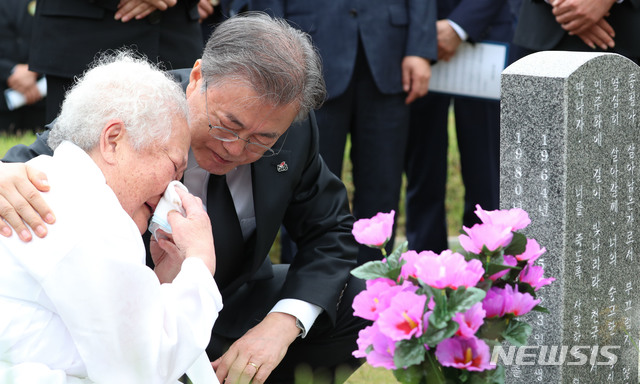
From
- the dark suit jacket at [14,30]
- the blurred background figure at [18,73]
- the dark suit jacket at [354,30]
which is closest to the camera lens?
the dark suit jacket at [354,30]

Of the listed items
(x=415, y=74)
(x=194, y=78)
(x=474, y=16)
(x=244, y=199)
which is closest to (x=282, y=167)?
(x=244, y=199)

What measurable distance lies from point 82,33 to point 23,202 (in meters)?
2.09

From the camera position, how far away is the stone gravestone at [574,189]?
3320 millimetres

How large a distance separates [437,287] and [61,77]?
9.37 feet

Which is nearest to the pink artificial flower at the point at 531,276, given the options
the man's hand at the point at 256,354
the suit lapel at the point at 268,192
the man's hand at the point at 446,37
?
the man's hand at the point at 256,354

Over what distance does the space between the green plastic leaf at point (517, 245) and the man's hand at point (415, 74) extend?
2.79 m

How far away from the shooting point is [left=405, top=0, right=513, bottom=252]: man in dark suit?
19.4 feet

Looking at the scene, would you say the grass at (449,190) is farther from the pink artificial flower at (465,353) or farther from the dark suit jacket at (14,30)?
the pink artificial flower at (465,353)

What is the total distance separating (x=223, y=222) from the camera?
371cm

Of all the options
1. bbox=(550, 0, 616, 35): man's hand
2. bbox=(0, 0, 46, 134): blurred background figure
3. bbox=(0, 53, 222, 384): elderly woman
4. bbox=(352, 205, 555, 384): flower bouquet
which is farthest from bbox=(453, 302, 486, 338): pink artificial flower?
bbox=(0, 0, 46, 134): blurred background figure

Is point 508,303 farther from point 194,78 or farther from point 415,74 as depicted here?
point 415,74

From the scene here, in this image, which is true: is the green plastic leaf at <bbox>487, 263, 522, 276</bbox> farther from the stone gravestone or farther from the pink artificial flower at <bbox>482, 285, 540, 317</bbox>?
the stone gravestone

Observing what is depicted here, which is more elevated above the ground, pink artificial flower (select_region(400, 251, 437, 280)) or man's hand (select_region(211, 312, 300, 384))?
pink artificial flower (select_region(400, 251, 437, 280))

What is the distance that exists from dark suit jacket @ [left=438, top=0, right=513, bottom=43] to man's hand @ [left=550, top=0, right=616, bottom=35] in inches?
35.4
